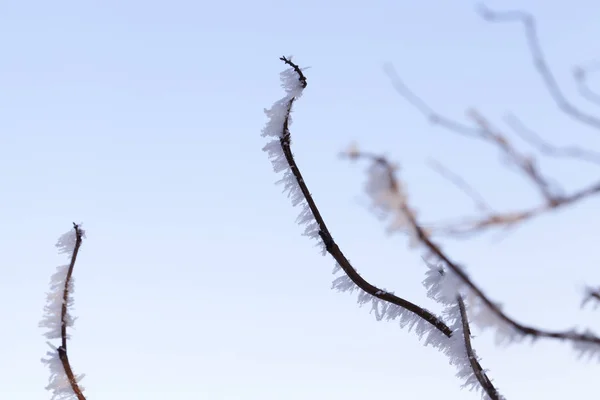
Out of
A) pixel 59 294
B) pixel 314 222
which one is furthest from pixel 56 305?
pixel 314 222

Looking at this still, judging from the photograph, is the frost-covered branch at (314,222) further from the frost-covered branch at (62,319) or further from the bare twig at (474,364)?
the frost-covered branch at (62,319)

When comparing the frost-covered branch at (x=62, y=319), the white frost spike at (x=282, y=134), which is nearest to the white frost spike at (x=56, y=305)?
the frost-covered branch at (x=62, y=319)

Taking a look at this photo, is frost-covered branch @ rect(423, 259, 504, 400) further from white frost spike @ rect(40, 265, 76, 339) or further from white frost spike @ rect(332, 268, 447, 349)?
white frost spike @ rect(40, 265, 76, 339)

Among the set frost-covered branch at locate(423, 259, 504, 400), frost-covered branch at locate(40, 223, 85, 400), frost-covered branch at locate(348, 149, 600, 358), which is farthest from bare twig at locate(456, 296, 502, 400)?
frost-covered branch at locate(40, 223, 85, 400)

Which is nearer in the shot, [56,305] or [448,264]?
[448,264]

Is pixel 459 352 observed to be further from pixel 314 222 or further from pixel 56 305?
pixel 56 305

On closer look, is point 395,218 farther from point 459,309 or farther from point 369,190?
point 459,309

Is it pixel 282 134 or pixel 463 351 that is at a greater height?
pixel 282 134
